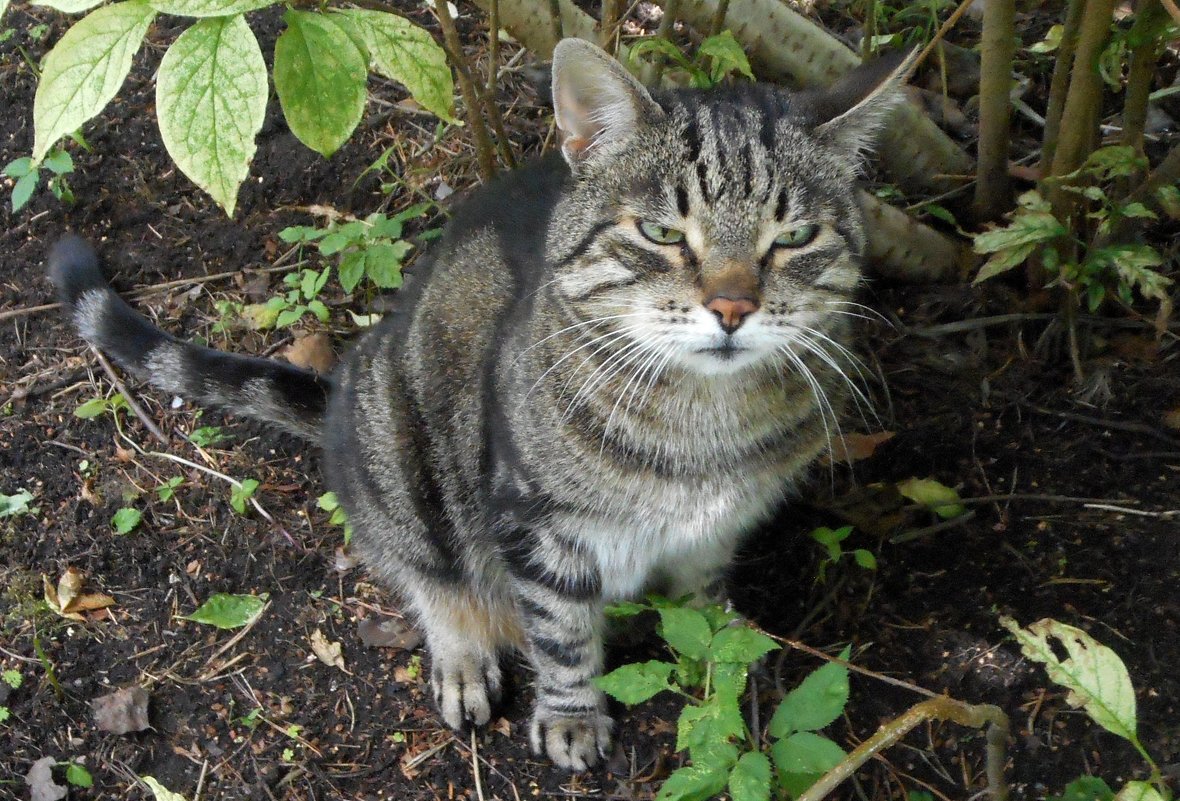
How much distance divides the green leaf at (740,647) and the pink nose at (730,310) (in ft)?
1.99

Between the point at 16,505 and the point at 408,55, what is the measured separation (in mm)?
1992

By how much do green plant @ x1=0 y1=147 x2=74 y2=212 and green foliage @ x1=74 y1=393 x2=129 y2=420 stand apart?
74cm

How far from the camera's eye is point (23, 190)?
3.52 metres

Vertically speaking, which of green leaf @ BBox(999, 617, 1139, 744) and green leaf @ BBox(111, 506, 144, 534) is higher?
green leaf @ BBox(999, 617, 1139, 744)

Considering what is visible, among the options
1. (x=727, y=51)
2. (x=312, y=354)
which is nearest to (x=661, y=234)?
(x=727, y=51)

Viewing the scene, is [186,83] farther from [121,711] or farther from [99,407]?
[99,407]

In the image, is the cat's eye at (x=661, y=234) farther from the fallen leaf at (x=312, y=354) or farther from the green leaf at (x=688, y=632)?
the fallen leaf at (x=312, y=354)

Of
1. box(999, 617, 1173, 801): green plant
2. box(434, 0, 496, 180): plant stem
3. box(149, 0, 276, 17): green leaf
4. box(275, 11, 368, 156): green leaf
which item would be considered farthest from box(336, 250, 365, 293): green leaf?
box(999, 617, 1173, 801): green plant

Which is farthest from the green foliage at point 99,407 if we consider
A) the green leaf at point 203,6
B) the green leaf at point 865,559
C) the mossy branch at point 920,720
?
the mossy branch at point 920,720

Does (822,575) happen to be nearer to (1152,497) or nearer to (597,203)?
(1152,497)

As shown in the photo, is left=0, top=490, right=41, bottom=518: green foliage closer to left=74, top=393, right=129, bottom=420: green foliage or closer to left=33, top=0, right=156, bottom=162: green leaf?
left=74, top=393, right=129, bottom=420: green foliage

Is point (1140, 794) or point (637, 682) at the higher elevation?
point (1140, 794)

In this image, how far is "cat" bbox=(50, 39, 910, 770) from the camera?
2.12 m

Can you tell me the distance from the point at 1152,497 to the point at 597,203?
5.38ft
